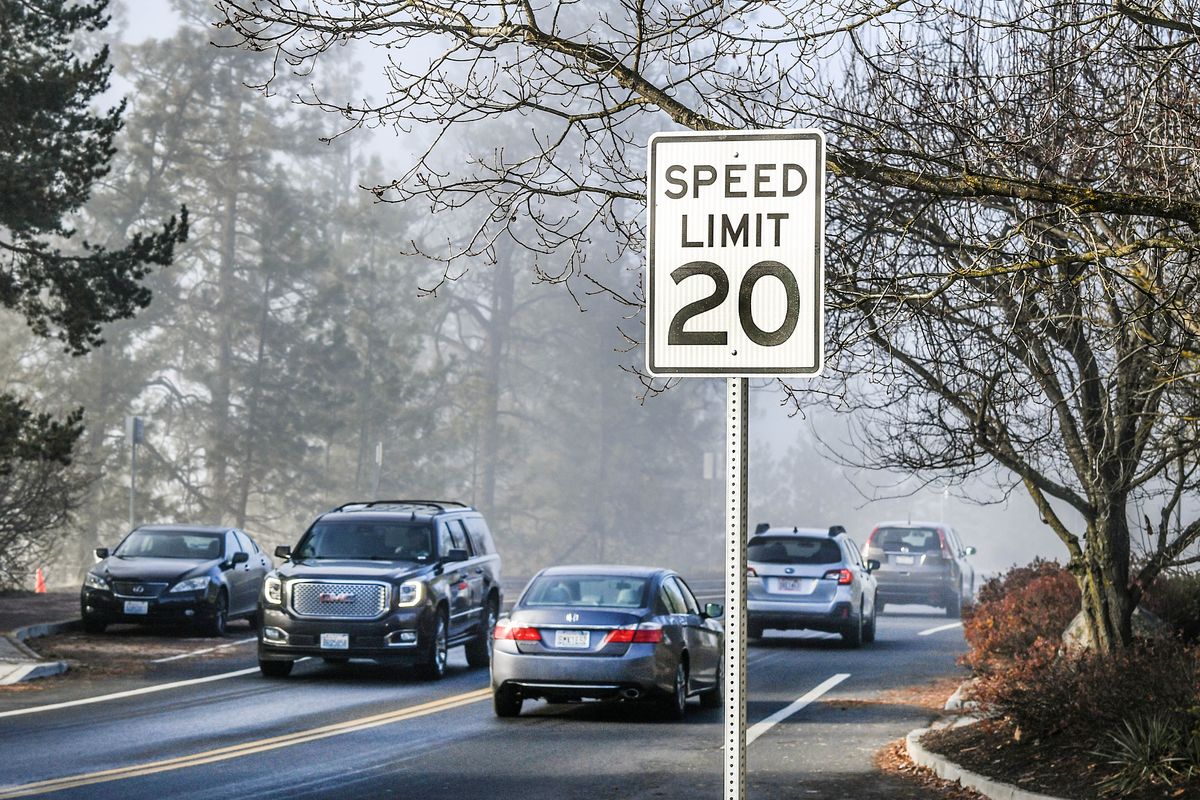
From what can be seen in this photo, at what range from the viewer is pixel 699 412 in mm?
82625

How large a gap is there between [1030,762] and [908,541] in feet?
72.8

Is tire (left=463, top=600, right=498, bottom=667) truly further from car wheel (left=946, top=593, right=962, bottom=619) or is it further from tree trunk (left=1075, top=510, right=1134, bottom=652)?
car wheel (left=946, top=593, right=962, bottom=619)

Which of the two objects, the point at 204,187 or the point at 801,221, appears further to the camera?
the point at 204,187

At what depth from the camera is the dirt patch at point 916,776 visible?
11164 mm

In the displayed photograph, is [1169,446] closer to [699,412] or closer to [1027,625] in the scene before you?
[1027,625]

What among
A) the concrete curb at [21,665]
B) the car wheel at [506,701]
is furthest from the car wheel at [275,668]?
the car wheel at [506,701]

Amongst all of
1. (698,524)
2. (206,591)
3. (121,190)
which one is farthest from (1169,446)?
(698,524)

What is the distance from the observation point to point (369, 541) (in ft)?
65.1

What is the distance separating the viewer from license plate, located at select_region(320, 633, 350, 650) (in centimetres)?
1833

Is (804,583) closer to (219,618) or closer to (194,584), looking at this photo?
(219,618)

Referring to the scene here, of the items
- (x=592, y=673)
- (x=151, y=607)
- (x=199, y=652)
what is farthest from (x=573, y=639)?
(x=151, y=607)

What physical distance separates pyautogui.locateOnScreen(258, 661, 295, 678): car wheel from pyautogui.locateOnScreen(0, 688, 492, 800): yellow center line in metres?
2.66

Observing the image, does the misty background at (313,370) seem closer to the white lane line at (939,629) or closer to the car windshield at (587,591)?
the white lane line at (939,629)

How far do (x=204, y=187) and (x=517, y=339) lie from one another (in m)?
18.8
